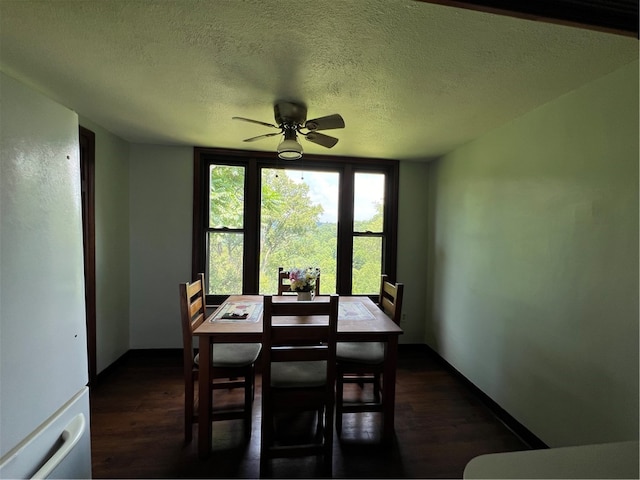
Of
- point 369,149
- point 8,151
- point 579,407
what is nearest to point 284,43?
point 8,151

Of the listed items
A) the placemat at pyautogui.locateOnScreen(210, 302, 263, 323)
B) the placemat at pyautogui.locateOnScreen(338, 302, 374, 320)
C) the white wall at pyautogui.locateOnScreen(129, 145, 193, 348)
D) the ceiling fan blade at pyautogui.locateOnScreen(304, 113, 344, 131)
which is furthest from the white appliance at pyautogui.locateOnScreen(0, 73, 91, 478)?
the white wall at pyautogui.locateOnScreen(129, 145, 193, 348)

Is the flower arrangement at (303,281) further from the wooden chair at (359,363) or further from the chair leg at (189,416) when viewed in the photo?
the chair leg at (189,416)

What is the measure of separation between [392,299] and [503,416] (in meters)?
1.17

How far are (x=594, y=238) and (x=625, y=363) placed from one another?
63 centimetres

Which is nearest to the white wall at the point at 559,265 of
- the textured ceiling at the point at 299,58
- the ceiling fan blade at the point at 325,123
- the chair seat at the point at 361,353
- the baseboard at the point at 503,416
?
the baseboard at the point at 503,416

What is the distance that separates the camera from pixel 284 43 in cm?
130

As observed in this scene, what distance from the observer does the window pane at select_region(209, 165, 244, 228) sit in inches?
125

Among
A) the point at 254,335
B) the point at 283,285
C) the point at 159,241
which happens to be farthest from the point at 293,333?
the point at 159,241

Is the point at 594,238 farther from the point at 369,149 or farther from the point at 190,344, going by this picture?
the point at 190,344

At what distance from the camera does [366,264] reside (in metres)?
3.45

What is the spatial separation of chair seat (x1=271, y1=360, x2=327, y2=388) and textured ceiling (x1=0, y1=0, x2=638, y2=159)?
67.8 inches

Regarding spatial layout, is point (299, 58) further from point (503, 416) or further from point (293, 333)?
point (503, 416)

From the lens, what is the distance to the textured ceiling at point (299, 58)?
113 cm

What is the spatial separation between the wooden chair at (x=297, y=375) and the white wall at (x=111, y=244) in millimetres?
1895
